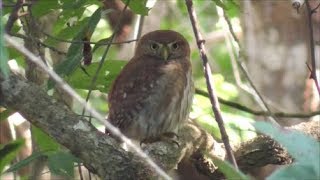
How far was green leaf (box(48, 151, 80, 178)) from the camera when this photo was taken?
1593 mm

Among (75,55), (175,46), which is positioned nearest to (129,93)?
(175,46)

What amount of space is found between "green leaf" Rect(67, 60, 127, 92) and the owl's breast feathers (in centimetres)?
55

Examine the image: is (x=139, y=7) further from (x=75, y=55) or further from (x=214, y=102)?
(x=214, y=102)

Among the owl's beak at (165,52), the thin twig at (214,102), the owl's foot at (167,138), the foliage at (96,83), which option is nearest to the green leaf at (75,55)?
the foliage at (96,83)

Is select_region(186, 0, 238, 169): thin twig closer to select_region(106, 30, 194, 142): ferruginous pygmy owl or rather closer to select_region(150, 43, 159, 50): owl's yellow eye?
select_region(106, 30, 194, 142): ferruginous pygmy owl

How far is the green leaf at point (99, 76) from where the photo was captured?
7.23ft

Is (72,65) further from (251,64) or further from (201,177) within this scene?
(251,64)

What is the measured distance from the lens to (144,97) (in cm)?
296

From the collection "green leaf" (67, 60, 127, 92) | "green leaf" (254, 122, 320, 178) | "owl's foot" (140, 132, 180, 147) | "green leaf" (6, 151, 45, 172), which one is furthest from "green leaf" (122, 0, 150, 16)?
"green leaf" (254, 122, 320, 178)

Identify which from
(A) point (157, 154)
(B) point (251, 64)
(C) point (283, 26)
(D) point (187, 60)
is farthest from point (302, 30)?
(A) point (157, 154)

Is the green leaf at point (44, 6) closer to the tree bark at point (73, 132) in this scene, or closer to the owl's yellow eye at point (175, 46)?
the tree bark at point (73, 132)

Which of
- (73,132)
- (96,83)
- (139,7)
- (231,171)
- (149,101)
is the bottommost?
(149,101)

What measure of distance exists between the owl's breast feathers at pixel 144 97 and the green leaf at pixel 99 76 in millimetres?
552

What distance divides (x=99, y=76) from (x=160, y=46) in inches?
44.8
